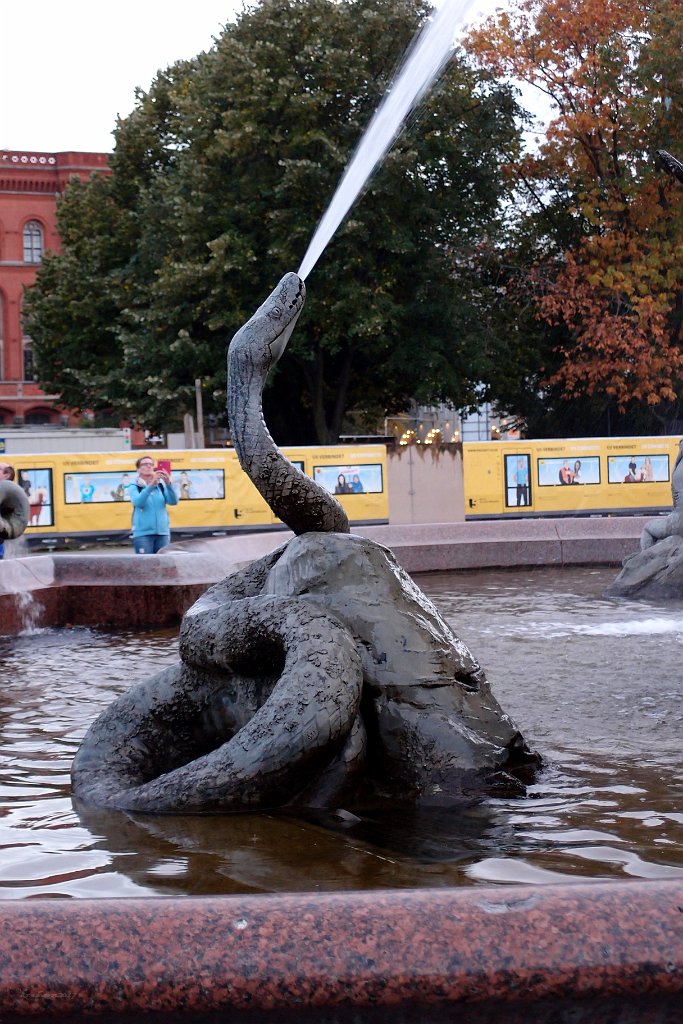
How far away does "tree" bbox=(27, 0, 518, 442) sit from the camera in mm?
28250

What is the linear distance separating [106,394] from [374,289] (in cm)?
868

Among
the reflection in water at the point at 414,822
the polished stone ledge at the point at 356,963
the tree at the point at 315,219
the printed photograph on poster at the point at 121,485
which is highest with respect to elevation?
the tree at the point at 315,219

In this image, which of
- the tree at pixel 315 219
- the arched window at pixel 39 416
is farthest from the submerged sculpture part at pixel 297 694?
the arched window at pixel 39 416

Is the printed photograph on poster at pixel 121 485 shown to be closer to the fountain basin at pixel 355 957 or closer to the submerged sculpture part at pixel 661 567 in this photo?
the submerged sculpture part at pixel 661 567

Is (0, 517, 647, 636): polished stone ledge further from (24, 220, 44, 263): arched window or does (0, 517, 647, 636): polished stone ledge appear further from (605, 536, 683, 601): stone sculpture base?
(24, 220, 44, 263): arched window

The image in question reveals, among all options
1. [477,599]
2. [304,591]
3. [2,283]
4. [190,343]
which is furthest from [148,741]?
[2,283]

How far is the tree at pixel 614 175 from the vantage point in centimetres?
2878

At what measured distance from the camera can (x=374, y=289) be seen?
29.3 metres

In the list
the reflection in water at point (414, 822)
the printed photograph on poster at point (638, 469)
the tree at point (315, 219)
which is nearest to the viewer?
the reflection in water at point (414, 822)

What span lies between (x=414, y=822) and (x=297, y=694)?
54cm

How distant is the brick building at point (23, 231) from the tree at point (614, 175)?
43.4m

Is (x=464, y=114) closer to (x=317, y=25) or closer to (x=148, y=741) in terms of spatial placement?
→ (x=317, y=25)

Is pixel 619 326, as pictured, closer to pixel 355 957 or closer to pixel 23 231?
pixel 355 957

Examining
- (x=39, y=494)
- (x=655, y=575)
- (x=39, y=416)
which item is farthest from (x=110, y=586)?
(x=39, y=416)
